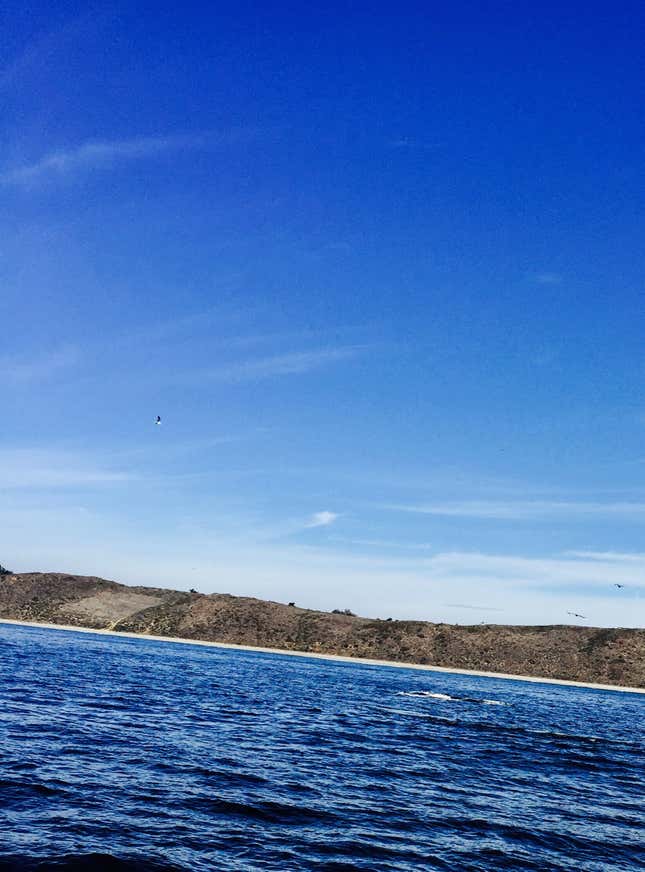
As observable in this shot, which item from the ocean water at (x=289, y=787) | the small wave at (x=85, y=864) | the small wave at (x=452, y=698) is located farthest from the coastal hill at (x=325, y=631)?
the small wave at (x=85, y=864)

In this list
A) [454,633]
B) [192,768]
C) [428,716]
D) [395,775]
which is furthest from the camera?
[454,633]

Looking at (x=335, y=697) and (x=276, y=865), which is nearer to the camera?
(x=276, y=865)

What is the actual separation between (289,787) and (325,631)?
15260 cm

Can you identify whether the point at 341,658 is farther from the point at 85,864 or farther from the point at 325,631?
the point at 85,864

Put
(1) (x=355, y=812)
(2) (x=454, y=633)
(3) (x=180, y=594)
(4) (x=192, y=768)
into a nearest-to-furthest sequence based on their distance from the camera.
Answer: (1) (x=355, y=812) < (4) (x=192, y=768) < (2) (x=454, y=633) < (3) (x=180, y=594)

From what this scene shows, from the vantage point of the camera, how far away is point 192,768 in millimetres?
25891

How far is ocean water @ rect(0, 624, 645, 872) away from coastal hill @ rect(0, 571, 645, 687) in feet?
335

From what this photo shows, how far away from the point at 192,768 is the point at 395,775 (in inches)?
355

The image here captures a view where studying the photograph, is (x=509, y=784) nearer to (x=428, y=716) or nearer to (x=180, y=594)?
(x=428, y=716)

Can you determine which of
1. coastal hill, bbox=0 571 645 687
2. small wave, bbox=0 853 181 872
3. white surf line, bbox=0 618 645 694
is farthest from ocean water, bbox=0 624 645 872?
coastal hill, bbox=0 571 645 687

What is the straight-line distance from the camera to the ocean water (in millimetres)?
17188

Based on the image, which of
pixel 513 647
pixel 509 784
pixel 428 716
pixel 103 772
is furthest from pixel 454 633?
Answer: pixel 103 772

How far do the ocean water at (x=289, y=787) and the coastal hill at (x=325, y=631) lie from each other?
10225 centimetres

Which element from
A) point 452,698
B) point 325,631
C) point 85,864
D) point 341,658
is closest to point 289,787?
point 85,864
